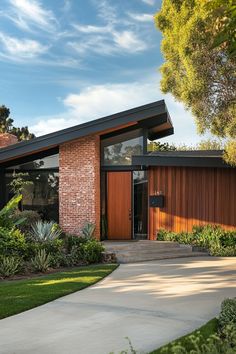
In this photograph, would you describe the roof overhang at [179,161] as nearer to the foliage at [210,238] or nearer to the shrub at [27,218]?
the foliage at [210,238]

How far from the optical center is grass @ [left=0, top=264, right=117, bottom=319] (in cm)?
762

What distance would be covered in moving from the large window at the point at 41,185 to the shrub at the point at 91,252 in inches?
191

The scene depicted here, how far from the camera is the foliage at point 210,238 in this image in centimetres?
1451

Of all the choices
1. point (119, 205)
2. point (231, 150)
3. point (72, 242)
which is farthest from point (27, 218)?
point (231, 150)

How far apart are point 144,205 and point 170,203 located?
106 cm

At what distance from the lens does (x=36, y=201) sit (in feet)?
58.2

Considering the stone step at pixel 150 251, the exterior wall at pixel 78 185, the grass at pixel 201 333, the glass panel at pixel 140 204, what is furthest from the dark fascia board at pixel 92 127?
the grass at pixel 201 333

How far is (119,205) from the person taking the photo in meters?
17.2

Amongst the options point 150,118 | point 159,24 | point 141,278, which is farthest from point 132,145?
point 141,278

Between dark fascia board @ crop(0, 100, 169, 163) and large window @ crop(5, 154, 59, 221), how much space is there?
146 centimetres

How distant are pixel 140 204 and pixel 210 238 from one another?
3243 millimetres

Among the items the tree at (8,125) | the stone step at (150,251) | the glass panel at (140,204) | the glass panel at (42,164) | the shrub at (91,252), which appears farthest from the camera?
the tree at (8,125)

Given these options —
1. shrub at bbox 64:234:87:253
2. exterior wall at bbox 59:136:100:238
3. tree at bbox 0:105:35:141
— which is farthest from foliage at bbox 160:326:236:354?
tree at bbox 0:105:35:141

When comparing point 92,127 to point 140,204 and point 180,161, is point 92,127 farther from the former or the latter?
point 140,204
